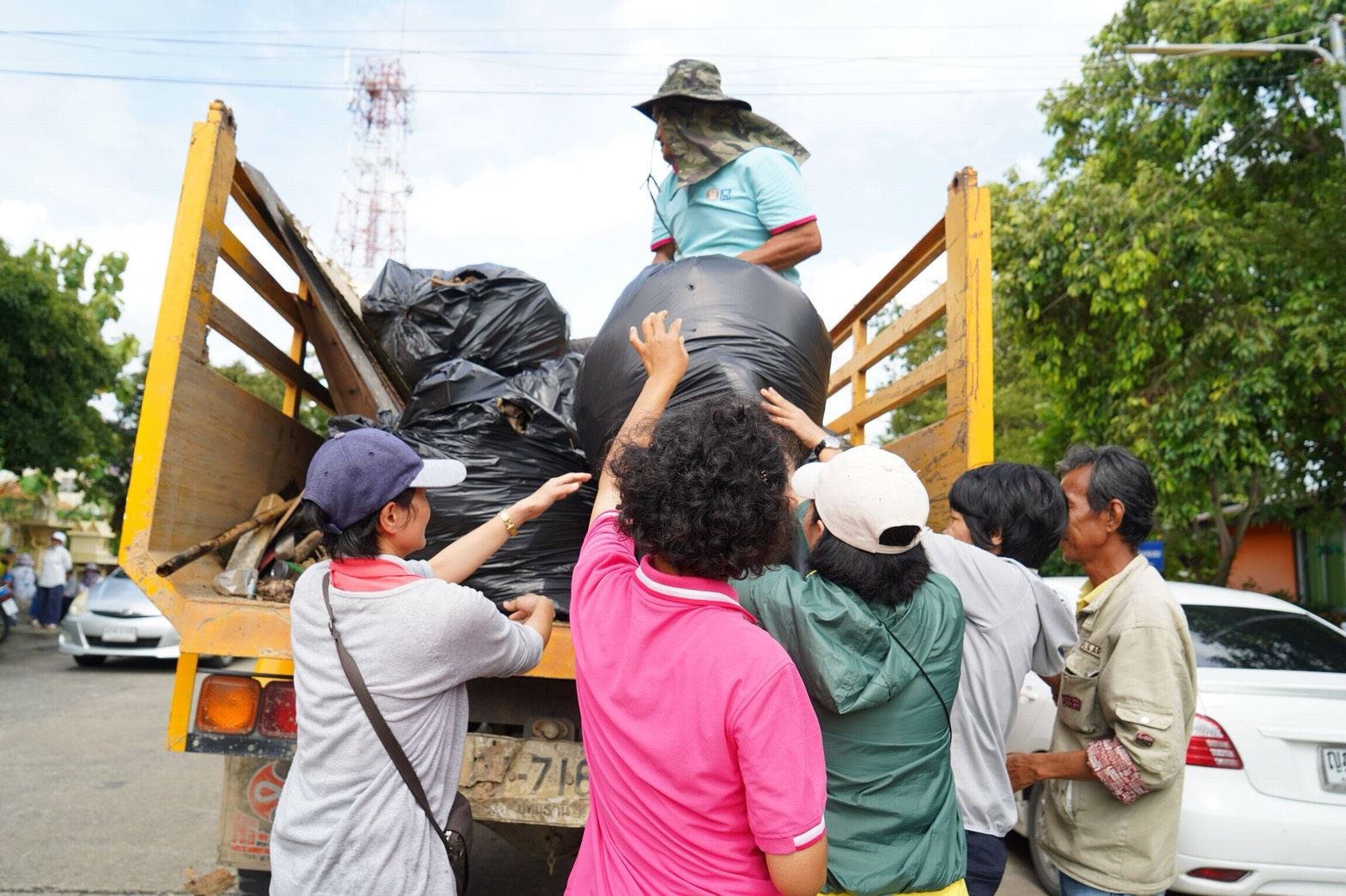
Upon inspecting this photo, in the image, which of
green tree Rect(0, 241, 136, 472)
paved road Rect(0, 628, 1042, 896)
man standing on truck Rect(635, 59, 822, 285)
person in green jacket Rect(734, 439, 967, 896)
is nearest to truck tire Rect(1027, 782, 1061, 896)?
paved road Rect(0, 628, 1042, 896)

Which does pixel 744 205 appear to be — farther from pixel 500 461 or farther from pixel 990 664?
pixel 990 664

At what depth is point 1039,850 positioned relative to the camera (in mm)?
3713

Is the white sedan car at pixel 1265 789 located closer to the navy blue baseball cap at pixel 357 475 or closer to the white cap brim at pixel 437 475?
the white cap brim at pixel 437 475

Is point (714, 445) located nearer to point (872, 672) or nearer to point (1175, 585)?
point (872, 672)

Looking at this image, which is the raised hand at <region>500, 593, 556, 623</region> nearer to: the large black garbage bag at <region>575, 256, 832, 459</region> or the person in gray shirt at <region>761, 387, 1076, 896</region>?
the large black garbage bag at <region>575, 256, 832, 459</region>

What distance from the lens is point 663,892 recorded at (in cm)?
112

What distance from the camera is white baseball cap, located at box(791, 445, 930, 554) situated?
4.24 ft

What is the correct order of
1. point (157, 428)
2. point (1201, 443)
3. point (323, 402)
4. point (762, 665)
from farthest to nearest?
point (1201, 443), point (323, 402), point (157, 428), point (762, 665)

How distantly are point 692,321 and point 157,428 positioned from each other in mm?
1259

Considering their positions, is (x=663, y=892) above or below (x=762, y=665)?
below

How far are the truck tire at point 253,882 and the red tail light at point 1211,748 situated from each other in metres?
2.79

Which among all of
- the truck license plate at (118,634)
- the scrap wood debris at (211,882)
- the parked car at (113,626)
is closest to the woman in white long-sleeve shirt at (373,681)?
the scrap wood debris at (211,882)

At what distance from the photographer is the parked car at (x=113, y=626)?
8945mm

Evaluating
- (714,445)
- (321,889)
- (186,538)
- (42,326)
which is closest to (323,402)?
(186,538)
